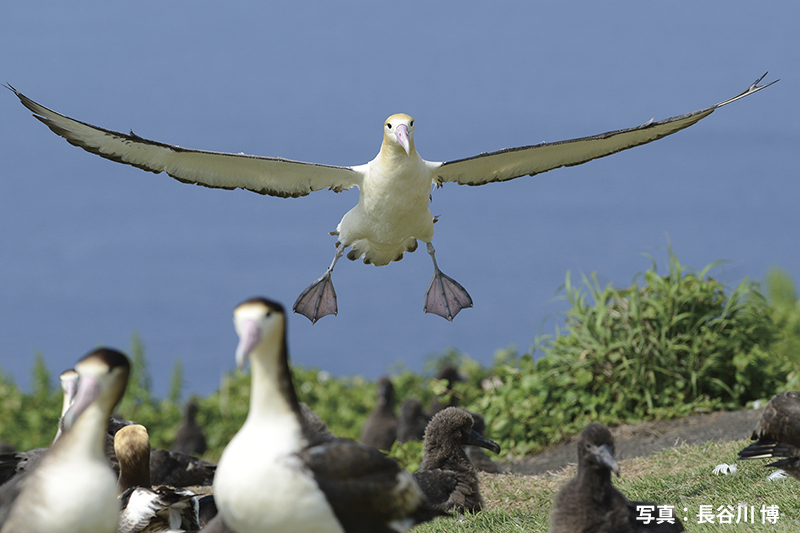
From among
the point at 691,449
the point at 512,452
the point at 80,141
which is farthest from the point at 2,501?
the point at 512,452

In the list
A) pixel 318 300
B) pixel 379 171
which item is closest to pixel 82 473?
pixel 379 171

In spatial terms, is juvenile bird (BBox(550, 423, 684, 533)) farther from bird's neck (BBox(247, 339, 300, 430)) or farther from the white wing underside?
the white wing underside

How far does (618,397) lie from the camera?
9.05 m

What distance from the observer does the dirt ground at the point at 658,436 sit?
7.88 m

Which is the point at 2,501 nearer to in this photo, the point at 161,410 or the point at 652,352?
the point at 652,352

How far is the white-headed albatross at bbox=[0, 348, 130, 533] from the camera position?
127 inches

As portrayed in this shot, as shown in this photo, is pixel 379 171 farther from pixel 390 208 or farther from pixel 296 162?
pixel 296 162

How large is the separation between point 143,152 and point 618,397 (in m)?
5.20

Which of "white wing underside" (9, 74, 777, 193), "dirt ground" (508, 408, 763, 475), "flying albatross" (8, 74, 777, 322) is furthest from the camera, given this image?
"dirt ground" (508, 408, 763, 475)

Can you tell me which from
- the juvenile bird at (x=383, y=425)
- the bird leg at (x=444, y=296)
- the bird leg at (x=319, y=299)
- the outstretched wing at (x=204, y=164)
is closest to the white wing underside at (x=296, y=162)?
the outstretched wing at (x=204, y=164)

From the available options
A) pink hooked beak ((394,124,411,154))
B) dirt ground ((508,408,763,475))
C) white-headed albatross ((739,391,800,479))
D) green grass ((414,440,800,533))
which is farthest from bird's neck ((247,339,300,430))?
dirt ground ((508,408,763,475))

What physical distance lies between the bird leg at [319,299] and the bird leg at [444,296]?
1024 mm

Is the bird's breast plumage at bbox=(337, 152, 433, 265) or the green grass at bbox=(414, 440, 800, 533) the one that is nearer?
the green grass at bbox=(414, 440, 800, 533)

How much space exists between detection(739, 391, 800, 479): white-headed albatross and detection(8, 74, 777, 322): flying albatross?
2866mm
